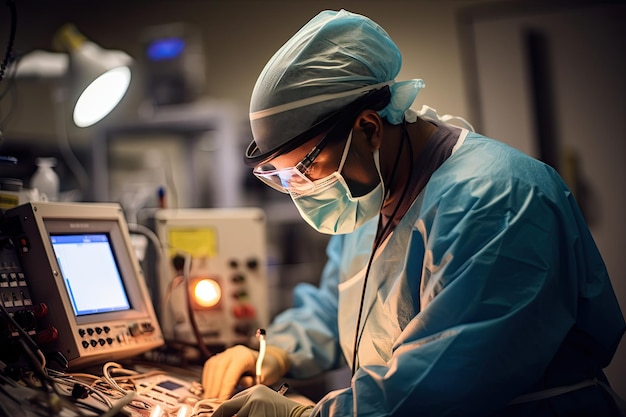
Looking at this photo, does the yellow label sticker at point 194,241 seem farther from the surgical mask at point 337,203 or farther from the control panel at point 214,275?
the surgical mask at point 337,203

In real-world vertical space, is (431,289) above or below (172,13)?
below

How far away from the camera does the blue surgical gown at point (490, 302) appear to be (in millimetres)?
993

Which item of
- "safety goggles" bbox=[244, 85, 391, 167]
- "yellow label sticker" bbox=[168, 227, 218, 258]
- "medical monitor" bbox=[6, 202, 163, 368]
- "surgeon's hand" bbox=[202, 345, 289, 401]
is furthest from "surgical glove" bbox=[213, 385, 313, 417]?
"yellow label sticker" bbox=[168, 227, 218, 258]

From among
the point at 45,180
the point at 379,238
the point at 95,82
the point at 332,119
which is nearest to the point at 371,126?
the point at 332,119

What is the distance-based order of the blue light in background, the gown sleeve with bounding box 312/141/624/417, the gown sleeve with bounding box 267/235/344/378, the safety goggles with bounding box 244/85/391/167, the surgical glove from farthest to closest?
1. the blue light in background
2. the gown sleeve with bounding box 267/235/344/378
3. the safety goggles with bounding box 244/85/391/167
4. the surgical glove
5. the gown sleeve with bounding box 312/141/624/417

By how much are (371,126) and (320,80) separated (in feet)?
0.49

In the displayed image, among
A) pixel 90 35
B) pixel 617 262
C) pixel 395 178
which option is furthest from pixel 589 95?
pixel 90 35

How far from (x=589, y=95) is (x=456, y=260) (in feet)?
7.33

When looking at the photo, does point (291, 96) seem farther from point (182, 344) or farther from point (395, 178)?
point (182, 344)

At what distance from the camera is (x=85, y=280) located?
1.39 m

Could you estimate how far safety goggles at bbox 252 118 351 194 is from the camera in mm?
1225

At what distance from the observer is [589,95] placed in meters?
2.88

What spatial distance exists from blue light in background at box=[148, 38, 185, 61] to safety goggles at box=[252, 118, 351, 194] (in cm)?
197

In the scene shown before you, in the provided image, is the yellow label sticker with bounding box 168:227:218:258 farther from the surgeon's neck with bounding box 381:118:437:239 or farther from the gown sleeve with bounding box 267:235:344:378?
the surgeon's neck with bounding box 381:118:437:239
